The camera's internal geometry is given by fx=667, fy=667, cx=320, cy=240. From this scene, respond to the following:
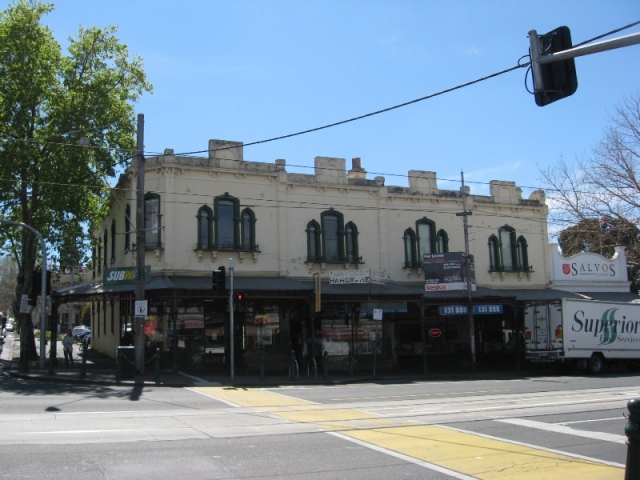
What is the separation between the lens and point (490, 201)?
3366 cm

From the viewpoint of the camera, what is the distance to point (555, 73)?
8.75 meters

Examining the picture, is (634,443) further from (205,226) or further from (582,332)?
(582,332)

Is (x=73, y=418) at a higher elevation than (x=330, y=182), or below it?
below

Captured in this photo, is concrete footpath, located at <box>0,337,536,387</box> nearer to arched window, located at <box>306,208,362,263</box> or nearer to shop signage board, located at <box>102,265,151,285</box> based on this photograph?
shop signage board, located at <box>102,265,151,285</box>

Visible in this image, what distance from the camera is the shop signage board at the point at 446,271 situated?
93.4 feet

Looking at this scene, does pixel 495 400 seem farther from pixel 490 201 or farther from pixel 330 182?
pixel 490 201

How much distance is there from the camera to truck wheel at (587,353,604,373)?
28.6 m

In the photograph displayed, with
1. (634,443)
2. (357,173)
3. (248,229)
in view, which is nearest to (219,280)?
(248,229)

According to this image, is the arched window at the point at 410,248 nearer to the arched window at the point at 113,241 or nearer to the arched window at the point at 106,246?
the arched window at the point at 113,241

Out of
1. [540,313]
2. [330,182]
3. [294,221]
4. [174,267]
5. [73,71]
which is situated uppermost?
[73,71]

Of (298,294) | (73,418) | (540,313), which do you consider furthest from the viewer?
(540,313)

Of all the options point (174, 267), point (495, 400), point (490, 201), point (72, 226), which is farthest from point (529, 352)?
point (72, 226)

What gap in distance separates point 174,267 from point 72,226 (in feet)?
22.3

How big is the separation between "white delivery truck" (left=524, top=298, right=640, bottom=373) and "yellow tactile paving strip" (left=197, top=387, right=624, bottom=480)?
15905mm
